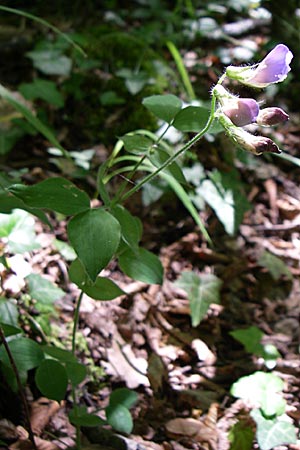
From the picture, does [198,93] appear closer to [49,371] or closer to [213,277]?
[213,277]

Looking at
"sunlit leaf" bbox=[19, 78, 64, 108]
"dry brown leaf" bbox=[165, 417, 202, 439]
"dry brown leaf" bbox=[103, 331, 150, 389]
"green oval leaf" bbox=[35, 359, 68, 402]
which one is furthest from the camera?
"sunlit leaf" bbox=[19, 78, 64, 108]

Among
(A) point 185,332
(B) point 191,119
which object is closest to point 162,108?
(B) point 191,119

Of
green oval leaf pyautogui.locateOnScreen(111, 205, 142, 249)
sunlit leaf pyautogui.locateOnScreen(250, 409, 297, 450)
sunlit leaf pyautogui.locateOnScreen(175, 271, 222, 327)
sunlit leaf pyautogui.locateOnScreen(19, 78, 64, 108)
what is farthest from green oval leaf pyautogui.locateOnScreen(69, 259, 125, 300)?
sunlit leaf pyautogui.locateOnScreen(19, 78, 64, 108)

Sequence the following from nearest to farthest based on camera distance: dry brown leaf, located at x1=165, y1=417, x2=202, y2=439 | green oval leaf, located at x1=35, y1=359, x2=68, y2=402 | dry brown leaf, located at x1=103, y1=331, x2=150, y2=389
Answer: green oval leaf, located at x1=35, y1=359, x2=68, y2=402 < dry brown leaf, located at x1=165, y1=417, x2=202, y2=439 < dry brown leaf, located at x1=103, y1=331, x2=150, y2=389

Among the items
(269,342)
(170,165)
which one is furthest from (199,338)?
(170,165)

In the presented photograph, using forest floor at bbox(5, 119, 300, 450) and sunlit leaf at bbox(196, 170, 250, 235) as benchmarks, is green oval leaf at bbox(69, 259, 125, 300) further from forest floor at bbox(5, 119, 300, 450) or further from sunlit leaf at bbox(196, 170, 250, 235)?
sunlit leaf at bbox(196, 170, 250, 235)

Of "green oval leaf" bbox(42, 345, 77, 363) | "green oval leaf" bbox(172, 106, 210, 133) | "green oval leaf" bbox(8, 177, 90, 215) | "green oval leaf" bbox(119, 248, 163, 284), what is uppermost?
"green oval leaf" bbox(172, 106, 210, 133)

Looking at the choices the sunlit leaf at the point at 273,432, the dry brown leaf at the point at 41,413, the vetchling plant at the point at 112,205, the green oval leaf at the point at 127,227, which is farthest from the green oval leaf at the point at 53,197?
the sunlit leaf at the point at 273,432
